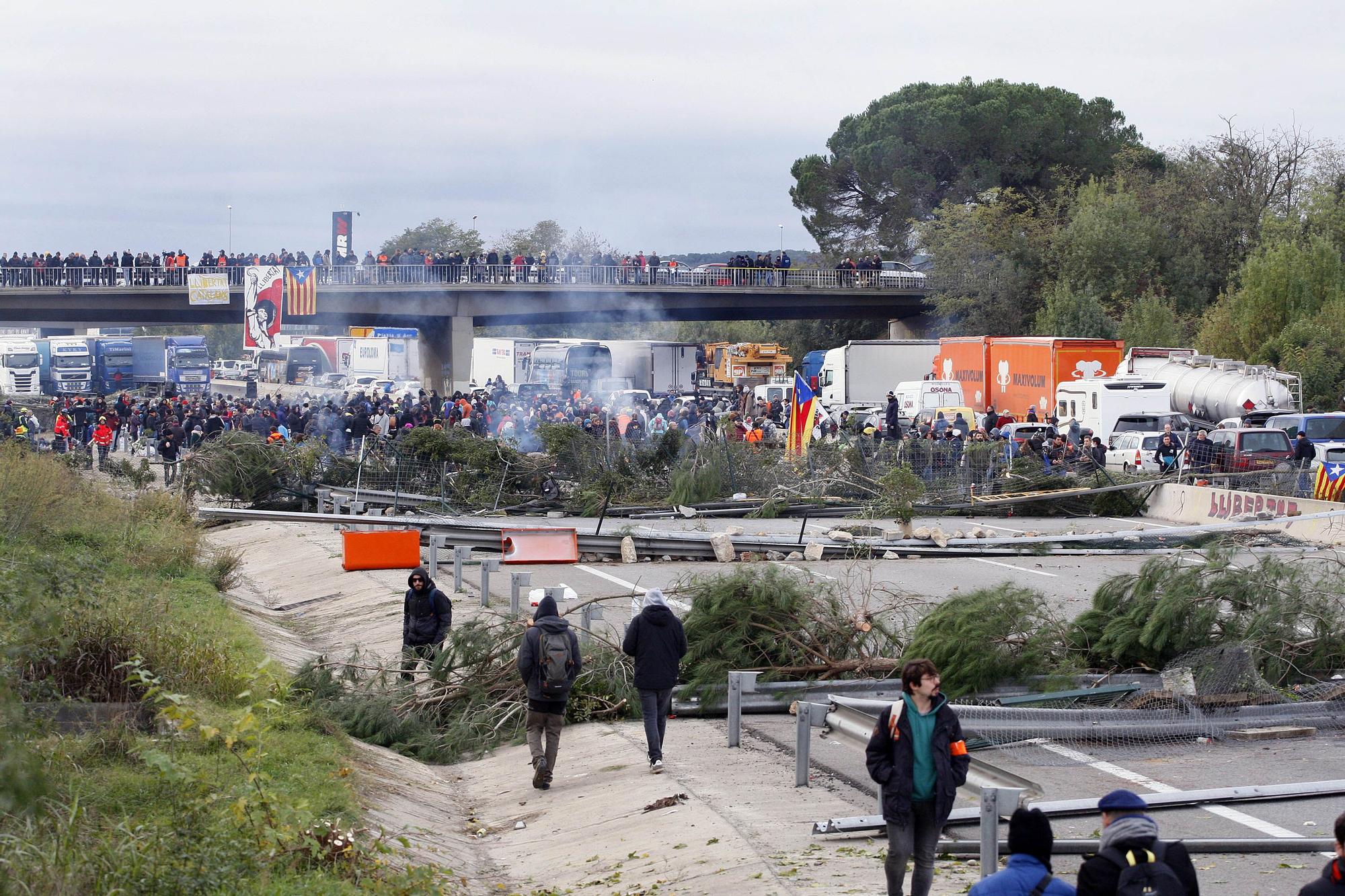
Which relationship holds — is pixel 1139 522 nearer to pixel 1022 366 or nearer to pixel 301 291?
pixel 1022 366

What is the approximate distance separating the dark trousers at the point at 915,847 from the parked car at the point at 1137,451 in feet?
83.6

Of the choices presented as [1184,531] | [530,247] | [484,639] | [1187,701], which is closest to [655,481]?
[1184,531]

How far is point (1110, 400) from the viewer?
A: 118 feet

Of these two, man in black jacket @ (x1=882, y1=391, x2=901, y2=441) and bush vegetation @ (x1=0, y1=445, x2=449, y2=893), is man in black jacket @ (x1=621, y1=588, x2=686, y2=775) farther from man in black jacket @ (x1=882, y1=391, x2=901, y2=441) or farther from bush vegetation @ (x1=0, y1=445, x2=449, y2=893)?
man in black jacket @ (x1=882, y1=391, x2=901, y2=441)

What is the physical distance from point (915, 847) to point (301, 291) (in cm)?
2736

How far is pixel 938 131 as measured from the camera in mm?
79500

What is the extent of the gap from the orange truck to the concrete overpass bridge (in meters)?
16.4

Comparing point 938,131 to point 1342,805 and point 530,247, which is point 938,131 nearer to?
point 530,247

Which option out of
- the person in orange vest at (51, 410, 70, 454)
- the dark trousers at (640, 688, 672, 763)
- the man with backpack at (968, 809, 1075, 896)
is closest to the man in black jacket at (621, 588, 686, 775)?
the dark trousers at (640, 688, 672, 763)

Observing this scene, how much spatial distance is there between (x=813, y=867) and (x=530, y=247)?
12467 centimetres

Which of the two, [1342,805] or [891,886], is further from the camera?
[1342,805]

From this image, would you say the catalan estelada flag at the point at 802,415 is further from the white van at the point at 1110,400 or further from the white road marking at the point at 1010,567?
the white road marking at the point at 1010,567

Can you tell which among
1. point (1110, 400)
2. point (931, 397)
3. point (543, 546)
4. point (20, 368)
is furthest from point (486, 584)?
point (20, 368)

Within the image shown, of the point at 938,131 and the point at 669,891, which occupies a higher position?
the point at 938,131
